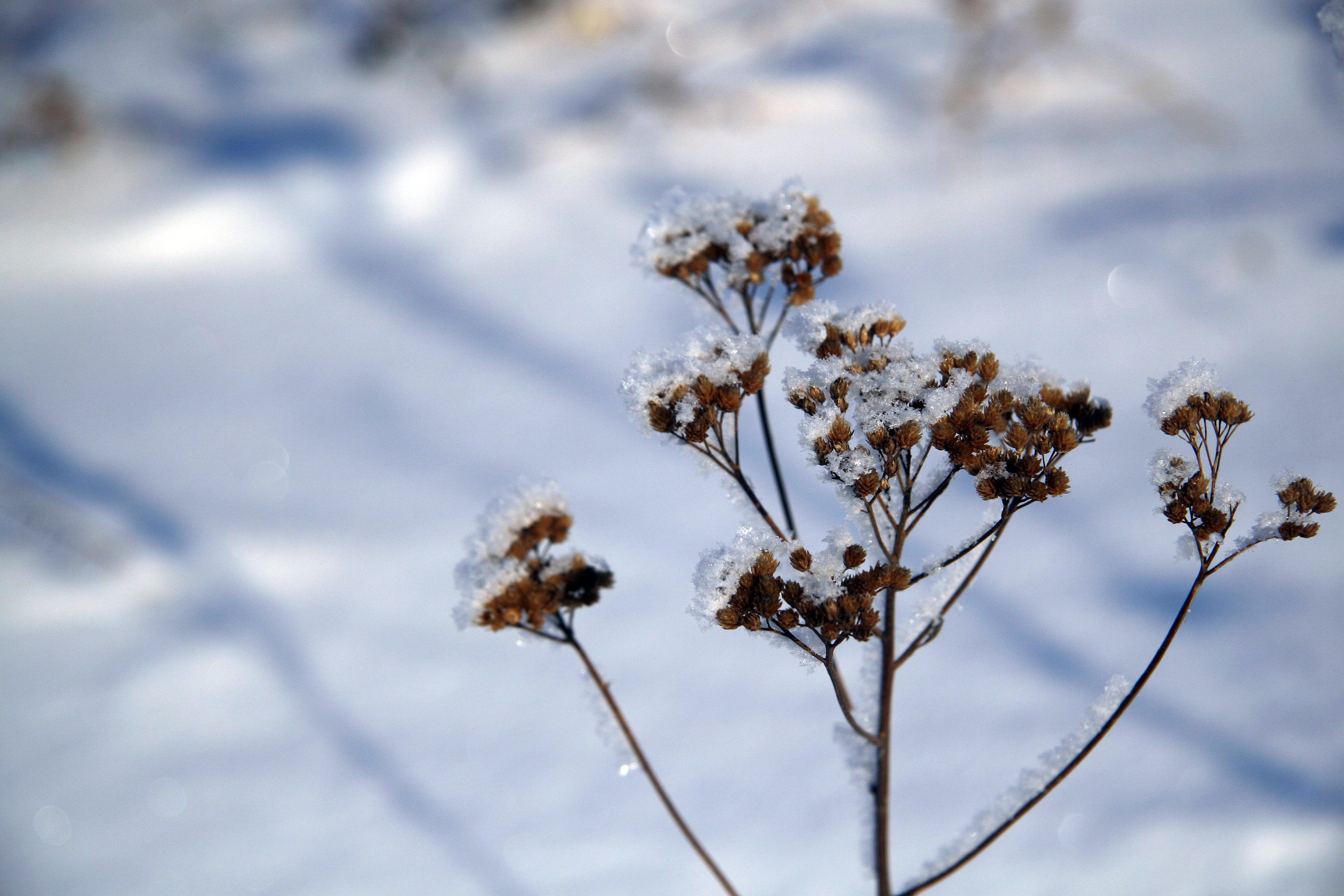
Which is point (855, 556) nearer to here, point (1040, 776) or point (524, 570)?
point (524, 570)

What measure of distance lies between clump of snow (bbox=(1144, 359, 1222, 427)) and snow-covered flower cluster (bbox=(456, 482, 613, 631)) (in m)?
0.67

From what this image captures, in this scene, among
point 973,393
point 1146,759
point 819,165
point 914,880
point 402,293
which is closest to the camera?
point 973,393

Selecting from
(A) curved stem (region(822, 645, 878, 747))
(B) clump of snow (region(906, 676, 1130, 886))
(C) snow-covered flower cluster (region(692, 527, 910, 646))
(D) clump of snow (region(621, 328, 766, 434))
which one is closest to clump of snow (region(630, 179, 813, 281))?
(D) clump of snow (region(621, 328, 766, 434))

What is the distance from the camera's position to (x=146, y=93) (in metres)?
2.04

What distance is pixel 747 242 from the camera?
0.92m

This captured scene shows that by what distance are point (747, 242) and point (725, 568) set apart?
43 centimetres

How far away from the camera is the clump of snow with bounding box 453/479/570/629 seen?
2.54 ft

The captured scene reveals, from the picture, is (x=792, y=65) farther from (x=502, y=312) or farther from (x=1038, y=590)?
(x=1038, y=590)

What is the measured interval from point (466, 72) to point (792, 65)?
101cm

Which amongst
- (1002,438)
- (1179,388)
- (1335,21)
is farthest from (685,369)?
(1335,21)

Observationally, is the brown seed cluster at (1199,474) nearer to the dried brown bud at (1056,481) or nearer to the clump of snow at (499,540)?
the dried brown bud at (1056,481)

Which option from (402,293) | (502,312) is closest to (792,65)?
(502,312)

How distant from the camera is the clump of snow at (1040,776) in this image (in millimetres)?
937

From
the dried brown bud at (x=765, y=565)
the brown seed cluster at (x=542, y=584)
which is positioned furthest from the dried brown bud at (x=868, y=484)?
the brown seed cluster at (x=542, y=584)
